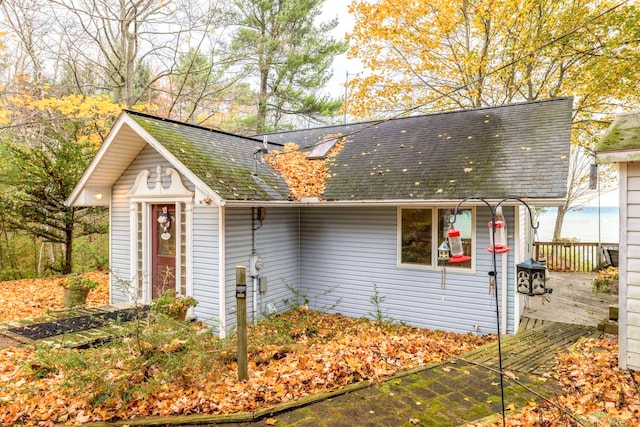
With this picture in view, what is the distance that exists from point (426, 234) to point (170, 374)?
5.62 metres

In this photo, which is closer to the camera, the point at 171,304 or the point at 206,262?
the point at 171,304

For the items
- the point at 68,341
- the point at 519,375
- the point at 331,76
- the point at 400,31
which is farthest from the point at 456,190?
the point at 331,76

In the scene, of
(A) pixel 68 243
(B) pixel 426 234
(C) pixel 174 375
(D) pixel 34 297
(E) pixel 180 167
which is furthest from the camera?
(A) pixel 68 243

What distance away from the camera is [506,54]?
13711 mm

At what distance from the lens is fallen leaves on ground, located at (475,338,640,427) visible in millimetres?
3283

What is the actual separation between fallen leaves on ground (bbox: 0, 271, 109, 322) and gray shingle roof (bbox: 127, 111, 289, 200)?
4422 mm

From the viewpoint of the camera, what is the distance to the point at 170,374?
4.31 meters

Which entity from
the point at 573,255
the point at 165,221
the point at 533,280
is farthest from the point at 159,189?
the point at 573,255

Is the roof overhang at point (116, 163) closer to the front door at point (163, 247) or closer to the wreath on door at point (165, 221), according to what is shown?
the wreath on door at point (165, 221)

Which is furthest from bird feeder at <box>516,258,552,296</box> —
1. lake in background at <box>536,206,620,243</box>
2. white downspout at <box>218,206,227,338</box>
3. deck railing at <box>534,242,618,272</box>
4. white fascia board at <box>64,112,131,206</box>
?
lake in background at <box>536,206,620,243</box>

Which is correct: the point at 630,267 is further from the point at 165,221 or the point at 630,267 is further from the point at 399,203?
the point at 165,221

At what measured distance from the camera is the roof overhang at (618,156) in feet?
14.8

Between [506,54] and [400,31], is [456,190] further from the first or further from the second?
[400,31]

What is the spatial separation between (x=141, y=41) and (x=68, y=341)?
1275cm
